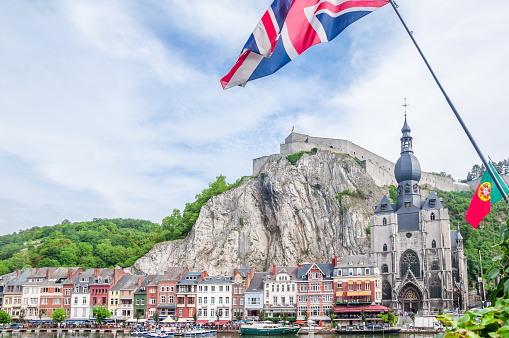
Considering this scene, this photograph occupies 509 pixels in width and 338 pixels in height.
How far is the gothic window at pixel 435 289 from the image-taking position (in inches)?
2965

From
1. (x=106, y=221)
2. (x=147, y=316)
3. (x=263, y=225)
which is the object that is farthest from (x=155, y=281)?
(x=106, y=221)

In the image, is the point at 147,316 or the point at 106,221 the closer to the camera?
the point at 147,316

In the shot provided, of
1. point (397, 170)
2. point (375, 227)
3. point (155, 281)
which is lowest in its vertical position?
point (155, 281)

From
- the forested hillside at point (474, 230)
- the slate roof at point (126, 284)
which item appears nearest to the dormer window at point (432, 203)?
the forested hillside at point (474, 230)

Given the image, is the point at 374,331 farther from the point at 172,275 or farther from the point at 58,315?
the point at 58,315

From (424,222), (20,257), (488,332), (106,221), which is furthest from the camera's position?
(106,221)

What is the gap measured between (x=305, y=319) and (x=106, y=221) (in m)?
89.1

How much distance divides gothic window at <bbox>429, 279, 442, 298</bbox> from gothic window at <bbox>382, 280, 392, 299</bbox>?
5895 mm

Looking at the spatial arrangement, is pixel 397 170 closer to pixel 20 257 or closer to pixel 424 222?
pixel 424 222

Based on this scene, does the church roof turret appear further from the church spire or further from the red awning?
the red awning

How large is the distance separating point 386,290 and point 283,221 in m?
23.6

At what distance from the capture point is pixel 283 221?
94875mm

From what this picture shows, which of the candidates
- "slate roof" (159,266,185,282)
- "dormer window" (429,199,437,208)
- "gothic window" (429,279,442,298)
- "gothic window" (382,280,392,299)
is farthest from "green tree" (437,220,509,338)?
"dormer window" (429,199,437,208)

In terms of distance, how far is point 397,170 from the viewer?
85.6 m
